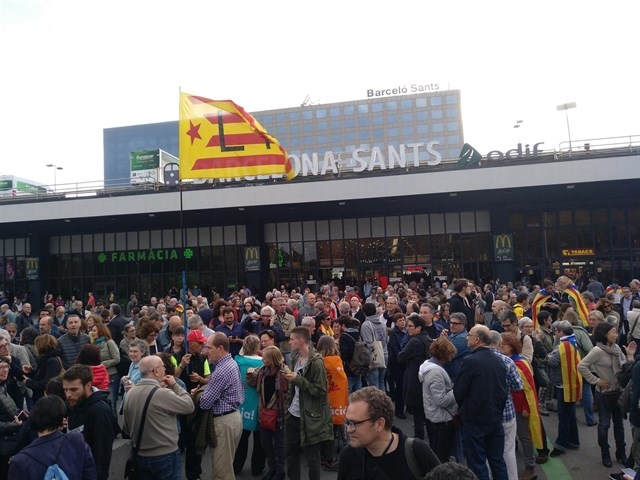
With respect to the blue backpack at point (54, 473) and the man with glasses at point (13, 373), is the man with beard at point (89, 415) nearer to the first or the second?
the blue backpack at point (54, 473)

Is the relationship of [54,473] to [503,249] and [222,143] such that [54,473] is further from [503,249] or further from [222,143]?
[503,249]

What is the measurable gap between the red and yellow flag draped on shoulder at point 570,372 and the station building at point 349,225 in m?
14.7

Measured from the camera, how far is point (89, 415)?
12.6 ft

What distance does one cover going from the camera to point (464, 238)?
25000mm

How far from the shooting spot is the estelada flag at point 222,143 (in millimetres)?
8477

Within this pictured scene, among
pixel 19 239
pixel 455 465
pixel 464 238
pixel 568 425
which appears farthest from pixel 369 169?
pixel 19 239

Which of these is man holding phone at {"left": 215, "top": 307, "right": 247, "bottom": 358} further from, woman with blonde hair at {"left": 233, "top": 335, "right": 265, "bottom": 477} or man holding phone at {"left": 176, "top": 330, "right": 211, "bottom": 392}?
woman with blonde hair at {"left": 233, "top": 335, "right": 265, "bottom": 477}

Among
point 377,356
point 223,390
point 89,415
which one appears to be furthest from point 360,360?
point 89,415

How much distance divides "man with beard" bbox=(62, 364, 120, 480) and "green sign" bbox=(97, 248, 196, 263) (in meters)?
24.3

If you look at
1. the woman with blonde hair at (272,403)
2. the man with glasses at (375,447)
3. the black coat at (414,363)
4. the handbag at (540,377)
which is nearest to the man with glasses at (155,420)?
the woman with blonde hair at (272,403)

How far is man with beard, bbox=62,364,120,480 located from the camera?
12.5ft

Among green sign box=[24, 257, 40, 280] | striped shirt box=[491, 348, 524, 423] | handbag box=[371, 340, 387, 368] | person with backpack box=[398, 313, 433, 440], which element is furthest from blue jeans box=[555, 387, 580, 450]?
green sign box=[24, 257, 40, 280]

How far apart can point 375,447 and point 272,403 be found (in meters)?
3.04

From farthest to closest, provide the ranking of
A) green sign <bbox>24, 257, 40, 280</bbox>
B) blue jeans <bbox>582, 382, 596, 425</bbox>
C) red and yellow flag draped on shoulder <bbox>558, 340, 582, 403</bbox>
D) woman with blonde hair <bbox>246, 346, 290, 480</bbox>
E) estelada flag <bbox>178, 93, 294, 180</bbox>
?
green sign <bbox>24, 257, 40, 280</bbox> < estelada flag <bbox>178, 93, 294, 180</bbox> < blue jeans <bbox>582, 382, 596, 425</bbox> < red and yellow flag draped on shoulder <bbox>558, 340, 582, 403</bbox> < woman with blonde hair <bbox>246, 346, 290, 480</bbox>
